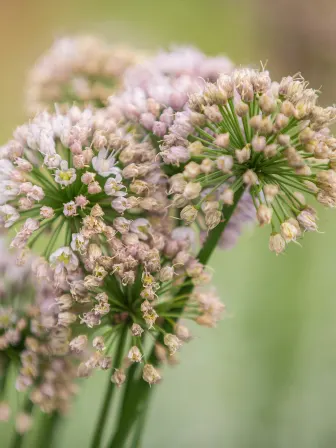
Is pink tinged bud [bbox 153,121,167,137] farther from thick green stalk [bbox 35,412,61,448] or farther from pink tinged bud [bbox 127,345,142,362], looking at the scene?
thick green stalk [bbox 35,412,61,448]

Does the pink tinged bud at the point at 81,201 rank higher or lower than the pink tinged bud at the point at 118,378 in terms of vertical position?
higher

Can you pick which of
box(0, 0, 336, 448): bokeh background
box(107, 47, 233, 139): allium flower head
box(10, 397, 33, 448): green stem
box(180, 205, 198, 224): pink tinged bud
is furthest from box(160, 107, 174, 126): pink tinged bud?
box(0, 0, 336, 448): bokeh background

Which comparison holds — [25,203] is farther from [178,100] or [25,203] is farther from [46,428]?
[46,428]

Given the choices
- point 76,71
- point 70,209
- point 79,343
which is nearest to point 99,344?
point 79,343

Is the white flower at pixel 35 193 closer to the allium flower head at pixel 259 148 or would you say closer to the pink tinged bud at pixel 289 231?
the allium flower head at pixel 259 148

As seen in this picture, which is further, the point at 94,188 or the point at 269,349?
the point at 269,349

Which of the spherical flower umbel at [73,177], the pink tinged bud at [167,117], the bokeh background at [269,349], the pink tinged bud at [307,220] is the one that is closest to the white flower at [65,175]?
the spherical flower umbel at [73,177]

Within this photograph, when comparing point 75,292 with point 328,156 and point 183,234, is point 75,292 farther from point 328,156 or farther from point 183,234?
point 328,156
